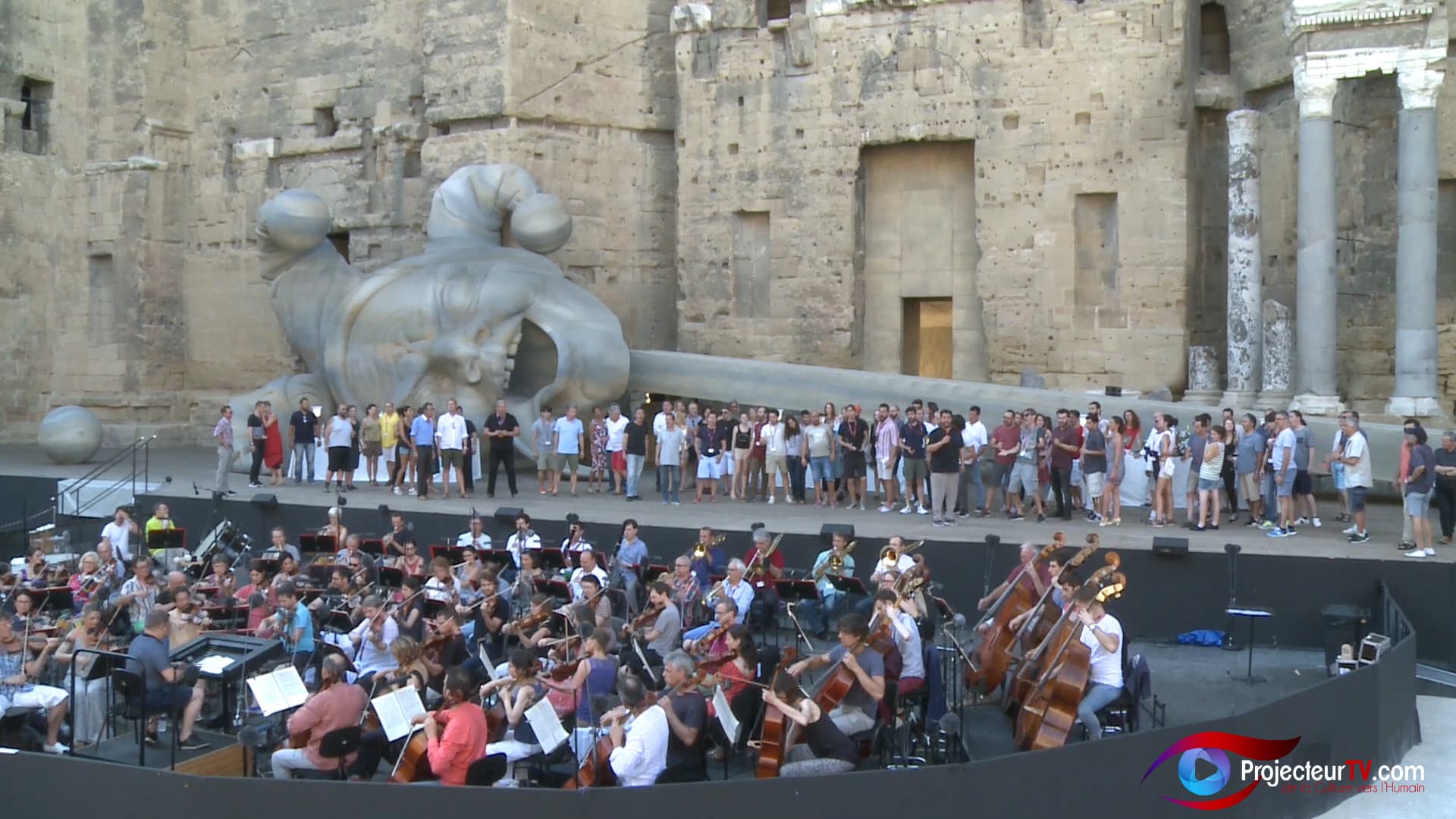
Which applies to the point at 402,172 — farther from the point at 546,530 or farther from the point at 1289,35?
the point at 1289,35

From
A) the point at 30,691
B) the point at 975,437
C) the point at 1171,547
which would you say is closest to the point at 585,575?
the point at 30,691

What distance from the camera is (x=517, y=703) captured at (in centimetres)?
895

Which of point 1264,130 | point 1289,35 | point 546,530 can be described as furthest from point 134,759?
point 1264,130

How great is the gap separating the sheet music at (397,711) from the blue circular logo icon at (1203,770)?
416 cm

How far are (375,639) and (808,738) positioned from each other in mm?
3665

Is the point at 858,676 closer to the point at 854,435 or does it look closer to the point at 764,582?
the point at 764,582

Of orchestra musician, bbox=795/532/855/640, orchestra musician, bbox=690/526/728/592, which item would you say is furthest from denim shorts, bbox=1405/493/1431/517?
orchestra musician, bbox=690/526/728/592

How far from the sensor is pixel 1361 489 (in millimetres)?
14523

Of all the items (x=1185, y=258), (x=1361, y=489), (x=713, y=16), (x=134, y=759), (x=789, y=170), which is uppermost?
(x=713, y=16)

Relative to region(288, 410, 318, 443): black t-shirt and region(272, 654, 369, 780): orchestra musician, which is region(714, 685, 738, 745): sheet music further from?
region(288, 410, 318, 443): black t-shirt

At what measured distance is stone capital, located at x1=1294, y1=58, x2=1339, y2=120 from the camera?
1797 cm

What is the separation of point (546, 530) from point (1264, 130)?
11404 mm

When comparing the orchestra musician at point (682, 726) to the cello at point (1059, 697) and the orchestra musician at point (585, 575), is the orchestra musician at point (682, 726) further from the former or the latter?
the orchestra musician at point (585, 575)

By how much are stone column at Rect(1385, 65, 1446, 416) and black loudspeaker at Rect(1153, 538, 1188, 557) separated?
6231 millimetres
